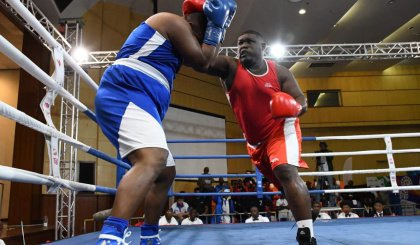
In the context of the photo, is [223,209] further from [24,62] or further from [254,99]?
[24,62]

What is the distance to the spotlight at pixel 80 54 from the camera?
6.73 metres

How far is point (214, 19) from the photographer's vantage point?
143 centimetres

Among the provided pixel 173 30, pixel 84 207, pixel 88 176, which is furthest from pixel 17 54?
pixel 84 207

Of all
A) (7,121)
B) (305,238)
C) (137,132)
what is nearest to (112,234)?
(137,132)

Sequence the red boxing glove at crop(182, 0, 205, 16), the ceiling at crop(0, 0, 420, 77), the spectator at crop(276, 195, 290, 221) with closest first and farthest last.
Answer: the red boxing glove at crop(182, 0, 205, 16) → the spectator at crop(276, 195, 290, 221) → the ceiling at crop(0, 0, 420, 77)

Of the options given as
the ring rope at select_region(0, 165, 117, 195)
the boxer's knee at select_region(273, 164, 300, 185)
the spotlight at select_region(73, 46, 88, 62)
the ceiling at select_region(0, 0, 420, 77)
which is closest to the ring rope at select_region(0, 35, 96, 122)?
the ring rope at select_region(0, 165, 117, 195)

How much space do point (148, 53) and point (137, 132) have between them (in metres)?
0.36

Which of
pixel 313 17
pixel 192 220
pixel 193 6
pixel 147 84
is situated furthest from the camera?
pixel 313 17

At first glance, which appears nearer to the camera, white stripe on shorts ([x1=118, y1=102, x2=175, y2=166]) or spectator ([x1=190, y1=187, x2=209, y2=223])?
white stripe on shorts ([x1=118, y1=102, x2=175, y2=166])

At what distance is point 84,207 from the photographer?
737 cm

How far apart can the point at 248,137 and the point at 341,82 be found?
12.2 meters

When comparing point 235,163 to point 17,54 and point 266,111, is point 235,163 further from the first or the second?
point 17,54

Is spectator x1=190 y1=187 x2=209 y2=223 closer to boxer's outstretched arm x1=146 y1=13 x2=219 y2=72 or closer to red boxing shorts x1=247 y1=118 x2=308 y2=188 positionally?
red boxing shorts x1=247 y1=118 x2=308 y2=188

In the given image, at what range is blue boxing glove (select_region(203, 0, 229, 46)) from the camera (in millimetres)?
1421
